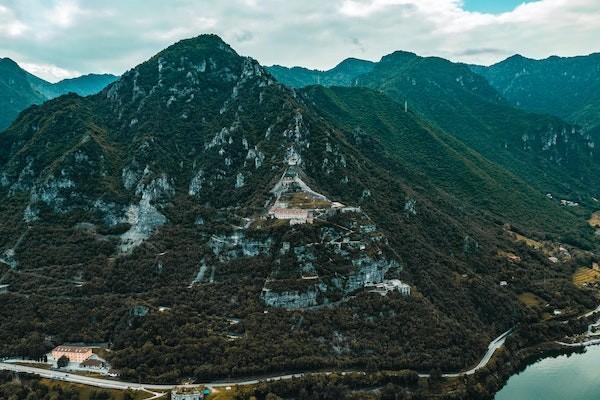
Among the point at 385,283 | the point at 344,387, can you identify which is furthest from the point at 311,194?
the point at 344,387

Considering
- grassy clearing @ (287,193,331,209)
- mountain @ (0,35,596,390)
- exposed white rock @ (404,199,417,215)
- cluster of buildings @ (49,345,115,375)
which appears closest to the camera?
cluster of buildings @ (49,345,115,375)

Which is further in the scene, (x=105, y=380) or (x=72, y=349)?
(x=72, y=349)

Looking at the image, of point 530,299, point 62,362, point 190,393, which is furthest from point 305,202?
point 530,299

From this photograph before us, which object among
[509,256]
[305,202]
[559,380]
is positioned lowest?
[559,380]

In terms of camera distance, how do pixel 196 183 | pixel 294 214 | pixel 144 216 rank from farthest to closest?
pixel 196 183, pixel 144 216, pixel 294 214

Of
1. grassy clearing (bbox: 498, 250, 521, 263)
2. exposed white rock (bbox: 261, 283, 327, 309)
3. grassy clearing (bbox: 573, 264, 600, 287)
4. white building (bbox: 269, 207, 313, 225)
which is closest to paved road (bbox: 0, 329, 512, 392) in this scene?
exposed white rock (bbox: 261, 283, 327, 309)

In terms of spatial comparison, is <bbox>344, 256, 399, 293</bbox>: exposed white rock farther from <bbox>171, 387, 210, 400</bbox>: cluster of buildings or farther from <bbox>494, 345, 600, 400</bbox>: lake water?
<bbox>171, 387, 210, 400</bbox>: cluster of buildings

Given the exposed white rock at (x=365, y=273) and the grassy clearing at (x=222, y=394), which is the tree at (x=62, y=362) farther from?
the exposed white rock at (x=365, y=273)

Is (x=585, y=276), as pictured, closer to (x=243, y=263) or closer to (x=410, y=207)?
(x=410, y=207)

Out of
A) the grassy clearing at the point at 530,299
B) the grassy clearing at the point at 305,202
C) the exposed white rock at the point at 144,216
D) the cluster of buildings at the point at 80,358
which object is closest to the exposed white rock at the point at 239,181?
the exposed white rock at the point at 144,216
